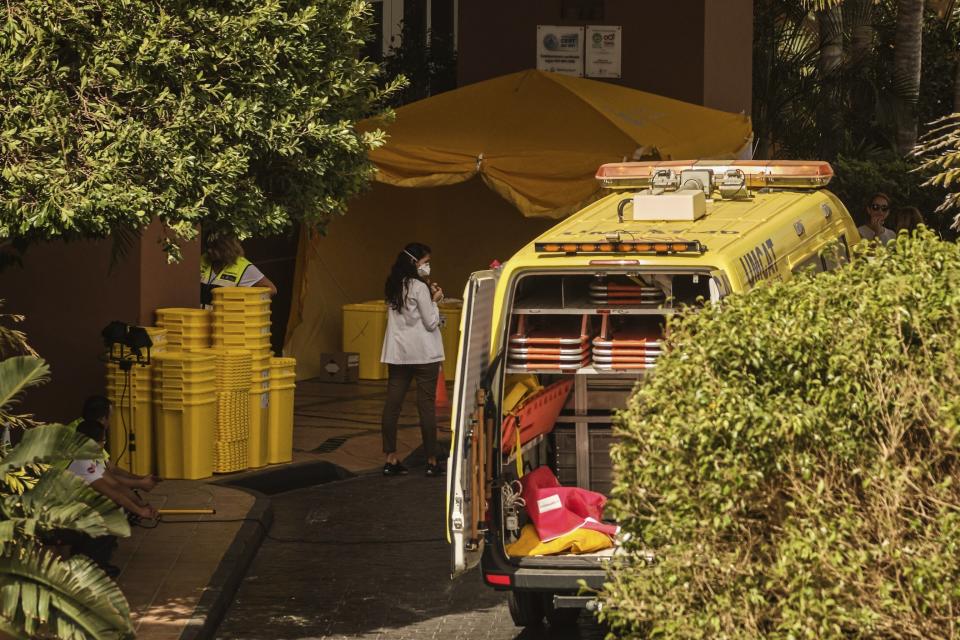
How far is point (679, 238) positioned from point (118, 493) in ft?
12.7

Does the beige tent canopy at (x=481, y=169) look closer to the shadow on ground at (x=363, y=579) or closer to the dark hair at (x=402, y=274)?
the dark hair at (x=402, y=274)

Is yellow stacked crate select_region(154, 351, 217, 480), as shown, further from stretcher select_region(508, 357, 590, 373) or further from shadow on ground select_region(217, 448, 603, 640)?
stretcher select_region(508, 357, 590, 373)

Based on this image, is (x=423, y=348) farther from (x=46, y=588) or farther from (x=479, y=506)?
(x=46, y=588)

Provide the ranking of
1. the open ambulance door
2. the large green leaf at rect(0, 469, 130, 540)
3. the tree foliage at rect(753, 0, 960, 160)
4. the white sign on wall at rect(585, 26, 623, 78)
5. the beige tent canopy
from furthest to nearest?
the tree foliage at rect(753, 0, 960, 160), the white sign on wall at rect(585, 26, 623, 78), the beige tent canopy, the open ambulance door, the large green leaf at rect(0, 469, 130, 540)

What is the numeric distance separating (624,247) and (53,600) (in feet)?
10.8

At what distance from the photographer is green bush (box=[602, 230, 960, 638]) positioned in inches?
207

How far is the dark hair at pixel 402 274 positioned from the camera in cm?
1263

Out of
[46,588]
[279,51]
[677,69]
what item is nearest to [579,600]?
[46,588]

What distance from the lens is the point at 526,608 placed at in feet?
28.9

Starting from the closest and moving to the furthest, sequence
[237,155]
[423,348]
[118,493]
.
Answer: [237,155] → [118,493] → [423,348]

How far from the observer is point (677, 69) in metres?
20.2

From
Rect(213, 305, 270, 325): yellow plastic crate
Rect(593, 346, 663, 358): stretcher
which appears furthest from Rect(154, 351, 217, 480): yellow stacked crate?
Rect(593, 346, 663, 358): stretcher

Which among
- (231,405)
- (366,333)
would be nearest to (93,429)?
(231,405)

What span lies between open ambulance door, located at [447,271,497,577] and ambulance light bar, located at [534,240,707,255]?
1.42ft
